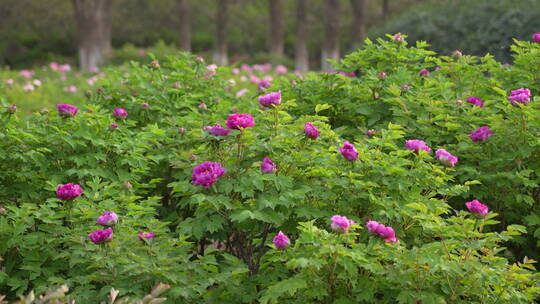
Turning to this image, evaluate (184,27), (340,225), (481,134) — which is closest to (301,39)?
(184,27)

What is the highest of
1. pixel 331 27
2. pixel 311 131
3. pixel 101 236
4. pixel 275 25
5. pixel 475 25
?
pixel 311 131

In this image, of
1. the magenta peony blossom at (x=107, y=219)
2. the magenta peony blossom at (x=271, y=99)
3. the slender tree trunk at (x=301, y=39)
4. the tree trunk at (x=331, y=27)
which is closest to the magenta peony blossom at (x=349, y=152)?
the magenta peony blossom at (x=271, y=99)

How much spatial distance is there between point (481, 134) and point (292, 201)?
1274mm

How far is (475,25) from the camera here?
1082 centimetres

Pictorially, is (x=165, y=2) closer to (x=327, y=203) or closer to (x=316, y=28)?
(x=316, y=28)

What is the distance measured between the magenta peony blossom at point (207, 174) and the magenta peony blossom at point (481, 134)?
5.01ft

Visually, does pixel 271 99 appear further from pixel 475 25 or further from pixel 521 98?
pixel 475 25

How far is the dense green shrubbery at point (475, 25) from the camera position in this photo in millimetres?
9773

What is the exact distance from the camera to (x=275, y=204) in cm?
283

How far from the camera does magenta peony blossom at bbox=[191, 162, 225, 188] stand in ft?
9.10

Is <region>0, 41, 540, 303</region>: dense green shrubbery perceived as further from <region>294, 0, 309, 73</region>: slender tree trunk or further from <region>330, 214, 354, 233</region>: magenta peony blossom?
<region>294, 0, 309, 73</region>: slender tree trunk

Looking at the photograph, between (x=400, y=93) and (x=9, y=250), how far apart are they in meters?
2.43

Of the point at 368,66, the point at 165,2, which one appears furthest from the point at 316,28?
the point at 368,66

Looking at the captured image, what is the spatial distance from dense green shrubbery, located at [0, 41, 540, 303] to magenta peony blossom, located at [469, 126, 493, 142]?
2.1 inches
